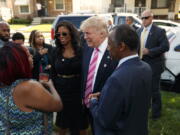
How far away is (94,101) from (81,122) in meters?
1.40

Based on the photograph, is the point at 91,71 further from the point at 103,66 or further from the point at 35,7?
the point at 35,7

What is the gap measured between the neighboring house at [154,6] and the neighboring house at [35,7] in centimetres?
642

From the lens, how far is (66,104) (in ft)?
10.9

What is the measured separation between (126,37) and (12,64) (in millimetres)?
948

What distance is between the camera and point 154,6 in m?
29.6

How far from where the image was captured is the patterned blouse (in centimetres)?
186

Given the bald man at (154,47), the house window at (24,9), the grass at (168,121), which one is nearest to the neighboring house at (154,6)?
the house window at (24,9)

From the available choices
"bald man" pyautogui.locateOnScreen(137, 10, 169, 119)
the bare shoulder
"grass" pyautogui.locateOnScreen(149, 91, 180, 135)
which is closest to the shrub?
"grass" pyautogui.locateOnScreen(149, 91, 180, 135)

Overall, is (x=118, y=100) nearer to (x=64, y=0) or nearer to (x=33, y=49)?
(x=33, y=49)

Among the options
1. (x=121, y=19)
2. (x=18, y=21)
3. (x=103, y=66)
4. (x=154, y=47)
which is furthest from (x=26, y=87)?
(x=18, y=21)

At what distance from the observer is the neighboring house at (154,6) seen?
28094mm

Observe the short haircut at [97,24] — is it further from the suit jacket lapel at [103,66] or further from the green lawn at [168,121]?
the green lawn at [168,121]

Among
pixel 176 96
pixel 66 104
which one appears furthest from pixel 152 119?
pixel 66 104

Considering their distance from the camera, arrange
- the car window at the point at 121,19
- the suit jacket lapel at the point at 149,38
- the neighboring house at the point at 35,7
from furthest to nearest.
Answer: the neighboring house at the point at 35,7, the car window at the point at 121,19, the suit jacket lapel at the point at 149,38
